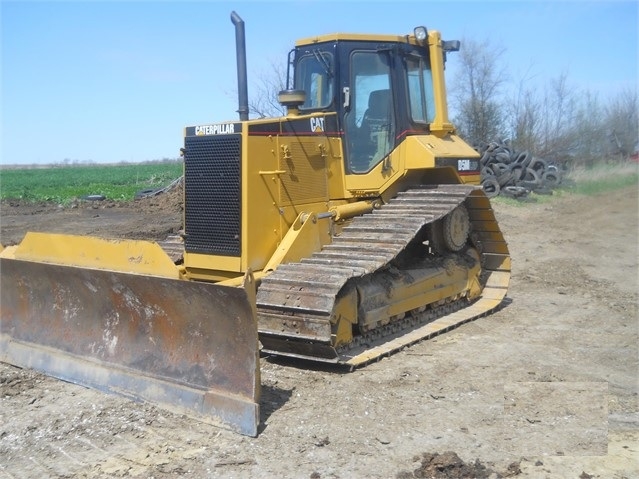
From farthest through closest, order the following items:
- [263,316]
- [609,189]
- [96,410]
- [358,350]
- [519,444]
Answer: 1. [609,189]
2. [358,350]
3. [263,316]
4. [96,410]
5. [519,444]

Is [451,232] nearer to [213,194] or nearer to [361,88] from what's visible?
[361,88]

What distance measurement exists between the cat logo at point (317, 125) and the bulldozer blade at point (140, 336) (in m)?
2.44

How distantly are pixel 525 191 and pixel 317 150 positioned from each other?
1522 cm

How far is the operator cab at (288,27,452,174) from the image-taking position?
24.6 ft

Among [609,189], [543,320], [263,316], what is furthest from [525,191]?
[263,316]

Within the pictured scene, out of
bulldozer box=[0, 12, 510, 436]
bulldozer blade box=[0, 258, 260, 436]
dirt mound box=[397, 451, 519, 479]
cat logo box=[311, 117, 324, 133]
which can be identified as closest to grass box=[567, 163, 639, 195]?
bulldozer box=[0, 12, 510, 436]

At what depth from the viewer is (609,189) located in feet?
82.4

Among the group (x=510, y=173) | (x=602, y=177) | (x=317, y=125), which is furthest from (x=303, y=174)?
(x=602, y=177)

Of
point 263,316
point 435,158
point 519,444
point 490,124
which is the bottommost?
point 519,444

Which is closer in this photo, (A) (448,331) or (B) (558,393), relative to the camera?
(B) (558,393)

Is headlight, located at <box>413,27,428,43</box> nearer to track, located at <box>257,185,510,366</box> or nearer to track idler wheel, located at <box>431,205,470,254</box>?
track, located at <box>257,185,510,366</box>

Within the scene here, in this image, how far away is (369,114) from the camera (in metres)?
7.74

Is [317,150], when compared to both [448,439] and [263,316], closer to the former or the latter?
[263,316]

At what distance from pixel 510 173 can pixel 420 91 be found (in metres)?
14.2
